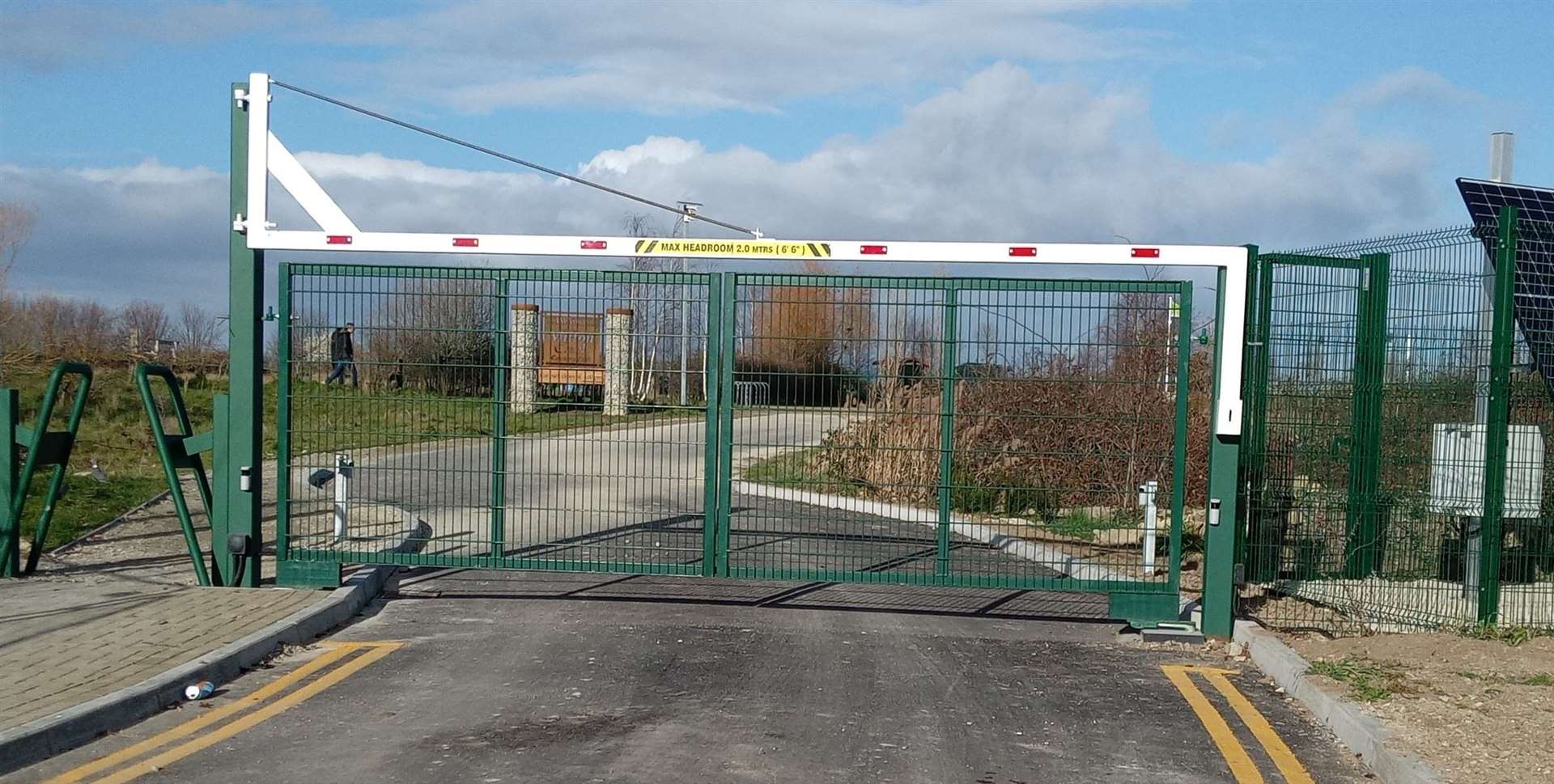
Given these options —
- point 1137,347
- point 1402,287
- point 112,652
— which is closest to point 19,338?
point 112,652

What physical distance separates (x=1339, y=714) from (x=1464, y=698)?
87cm

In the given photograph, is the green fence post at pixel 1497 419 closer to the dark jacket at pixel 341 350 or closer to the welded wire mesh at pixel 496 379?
the welded wire mesh at pixel 496 379

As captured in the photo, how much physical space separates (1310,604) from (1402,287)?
8.31ft

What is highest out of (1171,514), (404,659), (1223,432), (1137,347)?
(1137,347)

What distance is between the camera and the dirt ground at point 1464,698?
232 inches

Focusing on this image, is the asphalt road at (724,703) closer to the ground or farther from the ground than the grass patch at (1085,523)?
closer to the ground

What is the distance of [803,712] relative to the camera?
272 inches

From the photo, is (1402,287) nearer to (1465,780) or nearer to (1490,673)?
(1490,673)

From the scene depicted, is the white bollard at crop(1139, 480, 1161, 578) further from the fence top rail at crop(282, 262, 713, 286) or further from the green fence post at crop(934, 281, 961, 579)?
the fence top rail at crop(282, 262, 713, 286)

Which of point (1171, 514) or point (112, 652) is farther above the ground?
point (1171, 514)

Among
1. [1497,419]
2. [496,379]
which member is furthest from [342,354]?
[1497,419]

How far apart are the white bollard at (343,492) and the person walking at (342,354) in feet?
2.33

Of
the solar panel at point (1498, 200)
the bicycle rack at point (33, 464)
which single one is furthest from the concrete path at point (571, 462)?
the solar panel at point (1498, 200)

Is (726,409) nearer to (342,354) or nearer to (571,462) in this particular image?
(571,462)
